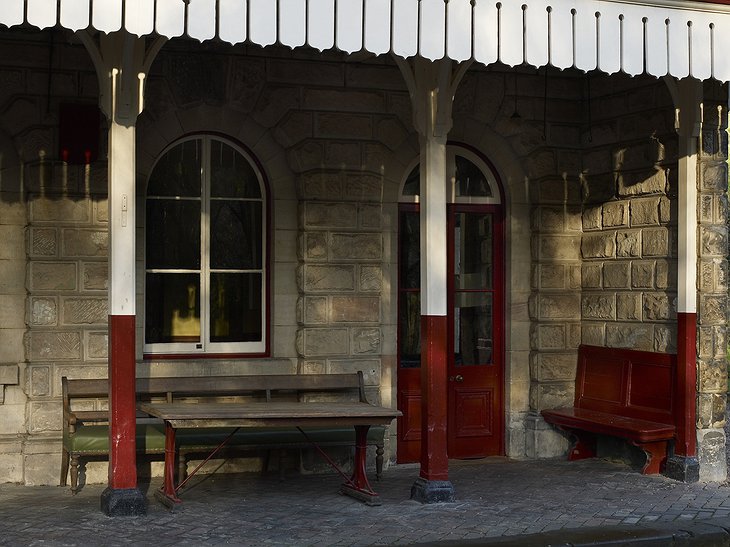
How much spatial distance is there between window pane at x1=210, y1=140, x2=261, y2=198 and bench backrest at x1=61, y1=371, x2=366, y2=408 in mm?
1714

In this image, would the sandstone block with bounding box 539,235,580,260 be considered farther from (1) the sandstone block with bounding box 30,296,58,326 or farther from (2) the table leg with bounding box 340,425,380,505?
(1) the sandstone block with bounding box 30,296,58,326

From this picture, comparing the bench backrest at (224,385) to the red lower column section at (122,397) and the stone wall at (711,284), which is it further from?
the stone wall at (711,284)

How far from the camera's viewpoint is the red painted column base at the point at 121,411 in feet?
26.3

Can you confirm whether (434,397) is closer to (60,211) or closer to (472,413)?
(472,413)

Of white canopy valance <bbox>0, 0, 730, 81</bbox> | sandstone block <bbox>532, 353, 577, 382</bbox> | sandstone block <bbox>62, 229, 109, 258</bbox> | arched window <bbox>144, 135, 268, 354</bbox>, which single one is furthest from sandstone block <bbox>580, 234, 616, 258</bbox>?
sandstone block <bbox>62, 229, 109, 258</bbox>

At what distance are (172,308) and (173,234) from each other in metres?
0.67

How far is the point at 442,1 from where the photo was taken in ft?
Answer: 25.5

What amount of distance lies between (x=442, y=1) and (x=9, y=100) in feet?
12.8

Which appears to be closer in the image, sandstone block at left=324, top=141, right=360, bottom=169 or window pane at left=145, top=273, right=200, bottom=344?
window pane at left=145, top=273, right=200, bottom=344

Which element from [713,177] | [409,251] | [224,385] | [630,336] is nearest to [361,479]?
[224,385]

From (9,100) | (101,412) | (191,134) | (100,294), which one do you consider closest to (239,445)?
(101,412)

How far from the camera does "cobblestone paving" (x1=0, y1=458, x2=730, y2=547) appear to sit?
7.67 m

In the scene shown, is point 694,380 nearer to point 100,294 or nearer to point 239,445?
point 239,445

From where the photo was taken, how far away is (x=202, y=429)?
369 inches
